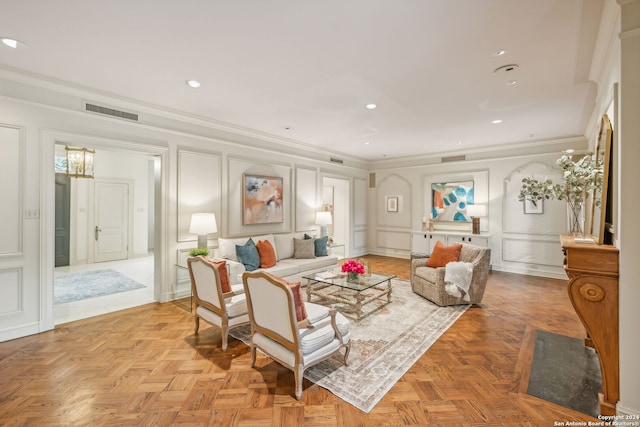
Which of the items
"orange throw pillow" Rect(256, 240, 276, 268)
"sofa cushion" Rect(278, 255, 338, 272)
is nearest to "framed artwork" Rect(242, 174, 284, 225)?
"orange throw pillow" Rect(256, 240, 276, 268)

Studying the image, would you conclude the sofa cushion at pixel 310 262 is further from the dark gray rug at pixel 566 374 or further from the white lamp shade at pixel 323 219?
the dark gray rug at pixel 566 374

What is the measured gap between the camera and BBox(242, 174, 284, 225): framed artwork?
207 inches

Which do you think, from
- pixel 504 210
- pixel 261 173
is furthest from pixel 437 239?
pixel 261 173

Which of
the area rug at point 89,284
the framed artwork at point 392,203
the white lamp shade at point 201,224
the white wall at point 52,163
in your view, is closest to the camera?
the white wall at point 52,163

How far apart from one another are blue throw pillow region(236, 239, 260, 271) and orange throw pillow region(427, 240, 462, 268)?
8.96ft

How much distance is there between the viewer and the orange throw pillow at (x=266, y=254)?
464cm

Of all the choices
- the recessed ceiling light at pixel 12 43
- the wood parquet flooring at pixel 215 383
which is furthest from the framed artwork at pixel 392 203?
the recessed ceiling light at pixel 12 43

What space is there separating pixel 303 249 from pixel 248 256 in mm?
1168

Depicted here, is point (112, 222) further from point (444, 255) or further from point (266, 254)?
point (444, 255)

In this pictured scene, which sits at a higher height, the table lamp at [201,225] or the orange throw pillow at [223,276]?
the table lamp at [201,225]

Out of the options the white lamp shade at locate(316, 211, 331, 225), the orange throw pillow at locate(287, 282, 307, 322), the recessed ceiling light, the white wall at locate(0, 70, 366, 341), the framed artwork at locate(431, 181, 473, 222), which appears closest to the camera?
the orange throw pillow at locate(287, 282, 307, 322)

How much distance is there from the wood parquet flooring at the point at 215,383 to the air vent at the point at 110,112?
8.43 feet

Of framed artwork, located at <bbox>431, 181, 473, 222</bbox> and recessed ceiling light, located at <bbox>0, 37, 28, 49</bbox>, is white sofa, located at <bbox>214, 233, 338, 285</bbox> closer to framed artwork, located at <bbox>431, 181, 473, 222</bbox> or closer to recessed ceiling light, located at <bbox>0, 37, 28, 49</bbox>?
recessed ceiling light, located at <bbox>0, 37, 28, 49</bbox>

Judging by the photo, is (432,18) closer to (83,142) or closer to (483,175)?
(83,142)
